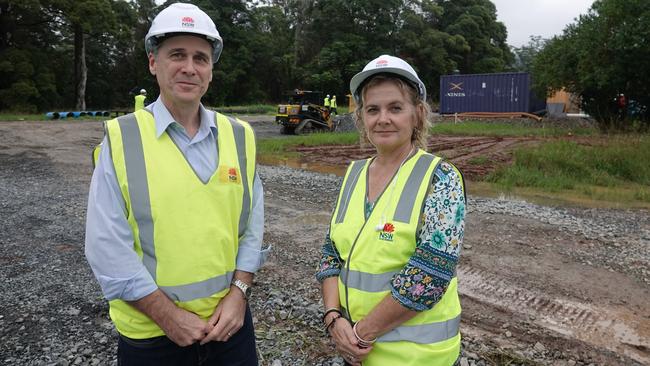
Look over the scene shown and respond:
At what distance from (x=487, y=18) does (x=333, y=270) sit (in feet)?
193

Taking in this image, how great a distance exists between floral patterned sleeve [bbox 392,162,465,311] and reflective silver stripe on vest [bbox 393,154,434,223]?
0.05 metres

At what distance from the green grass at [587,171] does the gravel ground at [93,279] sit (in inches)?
90.7

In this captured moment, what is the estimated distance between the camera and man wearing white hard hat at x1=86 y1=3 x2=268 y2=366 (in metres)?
1.65

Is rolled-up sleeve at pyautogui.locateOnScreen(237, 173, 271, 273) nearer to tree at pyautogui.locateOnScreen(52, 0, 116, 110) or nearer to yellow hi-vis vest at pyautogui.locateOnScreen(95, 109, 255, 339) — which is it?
yellow hi-vis vest at pyautogui.locateOnScreen(95, 109, 255, 339)

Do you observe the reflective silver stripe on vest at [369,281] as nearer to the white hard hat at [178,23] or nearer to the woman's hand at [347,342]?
the woman's hand at [347,342]

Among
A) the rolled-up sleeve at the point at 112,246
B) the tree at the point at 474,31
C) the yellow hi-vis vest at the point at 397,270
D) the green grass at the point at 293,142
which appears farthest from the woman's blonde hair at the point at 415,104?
the tree at the point at 474,31

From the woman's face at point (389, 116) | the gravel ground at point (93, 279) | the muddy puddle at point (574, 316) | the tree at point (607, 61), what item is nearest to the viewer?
the woman's face at point (389, 116)

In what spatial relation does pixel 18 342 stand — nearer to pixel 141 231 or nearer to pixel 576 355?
pixel 141 231

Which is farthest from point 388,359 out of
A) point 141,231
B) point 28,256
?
point 28,256

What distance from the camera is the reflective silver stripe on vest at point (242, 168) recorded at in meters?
1.91

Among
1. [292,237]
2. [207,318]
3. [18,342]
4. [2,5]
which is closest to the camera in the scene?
[207,318]

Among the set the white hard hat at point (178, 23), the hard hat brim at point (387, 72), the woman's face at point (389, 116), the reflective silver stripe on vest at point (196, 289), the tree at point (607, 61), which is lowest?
the reflective silver stripe on vest at point (196, 289)

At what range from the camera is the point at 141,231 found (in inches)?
66.1

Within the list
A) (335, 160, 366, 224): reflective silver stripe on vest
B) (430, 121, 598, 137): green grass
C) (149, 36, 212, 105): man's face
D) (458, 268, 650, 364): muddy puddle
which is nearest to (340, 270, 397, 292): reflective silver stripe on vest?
(335, 160, 366, 224): reflective silver stripe on vest
